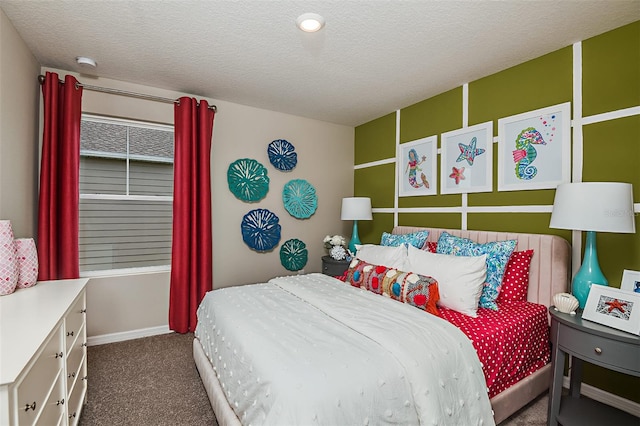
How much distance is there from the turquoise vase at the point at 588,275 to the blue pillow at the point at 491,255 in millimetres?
422

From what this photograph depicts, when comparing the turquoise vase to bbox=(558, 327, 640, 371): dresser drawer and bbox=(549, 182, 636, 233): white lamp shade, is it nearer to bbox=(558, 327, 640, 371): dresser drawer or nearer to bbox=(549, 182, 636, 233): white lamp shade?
bbox=(549, 182, 636, 233): white lamp shade

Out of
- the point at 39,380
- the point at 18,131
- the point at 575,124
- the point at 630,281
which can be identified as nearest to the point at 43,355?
the point at 39,380

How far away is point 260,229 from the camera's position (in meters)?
3.69

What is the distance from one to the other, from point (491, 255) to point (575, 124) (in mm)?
1106

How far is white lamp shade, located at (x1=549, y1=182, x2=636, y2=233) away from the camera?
1.70 m

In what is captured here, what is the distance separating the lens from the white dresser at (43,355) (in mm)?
962

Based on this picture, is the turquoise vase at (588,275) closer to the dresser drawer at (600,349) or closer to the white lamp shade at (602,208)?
the white lamp shade at (602,208)

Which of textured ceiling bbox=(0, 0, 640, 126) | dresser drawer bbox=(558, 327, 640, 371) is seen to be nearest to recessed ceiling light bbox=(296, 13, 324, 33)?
textured ceiling bbox=(0, 0, 640, 126)

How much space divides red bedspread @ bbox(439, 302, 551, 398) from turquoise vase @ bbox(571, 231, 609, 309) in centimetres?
28

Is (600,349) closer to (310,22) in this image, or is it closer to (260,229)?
(310,22)

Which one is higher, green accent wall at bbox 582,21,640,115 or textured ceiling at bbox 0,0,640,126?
textured ceiling at bbox 0,0,640,126

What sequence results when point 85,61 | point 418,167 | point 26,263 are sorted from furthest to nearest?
point 418,167
point 85,61
point 26,263

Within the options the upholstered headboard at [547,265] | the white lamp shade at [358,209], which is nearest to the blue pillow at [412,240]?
the white lamp shade at [358,209]

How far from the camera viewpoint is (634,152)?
1.94 metres
